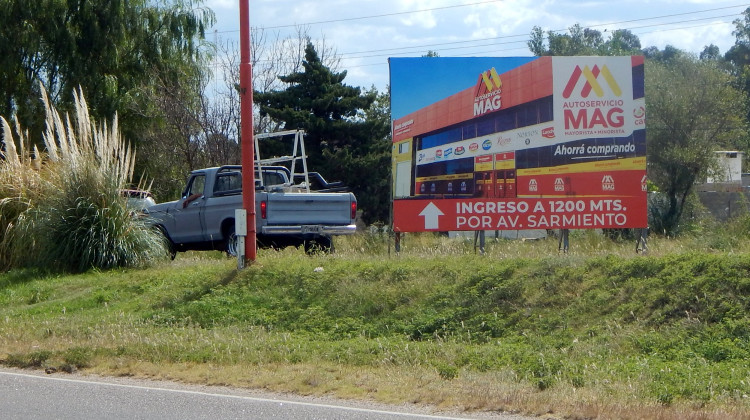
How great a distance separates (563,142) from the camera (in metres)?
15.2

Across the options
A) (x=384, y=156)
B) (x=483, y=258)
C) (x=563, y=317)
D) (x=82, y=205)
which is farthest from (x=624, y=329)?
(x=384, y=156)

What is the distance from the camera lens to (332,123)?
111 feet

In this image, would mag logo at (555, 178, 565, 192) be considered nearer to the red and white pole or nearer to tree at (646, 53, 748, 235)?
the red and white pole

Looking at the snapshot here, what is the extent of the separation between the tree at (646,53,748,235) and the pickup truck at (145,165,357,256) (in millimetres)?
18234

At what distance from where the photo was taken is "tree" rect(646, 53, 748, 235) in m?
31.5

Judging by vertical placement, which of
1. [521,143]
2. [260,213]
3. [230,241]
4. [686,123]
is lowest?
[230,241]

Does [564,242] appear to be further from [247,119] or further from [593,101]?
[247,119]

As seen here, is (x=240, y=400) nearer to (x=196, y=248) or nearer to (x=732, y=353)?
(x=732, y=353)

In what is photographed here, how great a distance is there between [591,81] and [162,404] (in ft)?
A: 33.6

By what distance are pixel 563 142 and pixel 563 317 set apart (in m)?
5.61

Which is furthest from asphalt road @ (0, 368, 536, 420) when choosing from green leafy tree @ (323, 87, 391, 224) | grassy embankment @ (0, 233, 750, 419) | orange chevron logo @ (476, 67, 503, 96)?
green leafy tree @ (323, 87, 391, 224)

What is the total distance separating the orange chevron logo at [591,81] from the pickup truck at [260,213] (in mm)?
4899

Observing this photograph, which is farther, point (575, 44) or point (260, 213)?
point (575, 44)

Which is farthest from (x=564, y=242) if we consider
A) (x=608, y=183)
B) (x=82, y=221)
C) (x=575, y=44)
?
(x=575, y=44)
